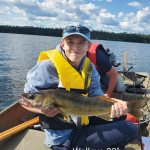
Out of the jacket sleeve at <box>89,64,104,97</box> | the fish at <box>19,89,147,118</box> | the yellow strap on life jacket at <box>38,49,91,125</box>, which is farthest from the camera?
the jacket sleeve at <box>89,64,104,97</box>

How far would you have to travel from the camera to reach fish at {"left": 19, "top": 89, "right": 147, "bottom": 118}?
3394 millimetres

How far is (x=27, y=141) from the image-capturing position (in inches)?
192

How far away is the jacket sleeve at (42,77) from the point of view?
3861 millimetres

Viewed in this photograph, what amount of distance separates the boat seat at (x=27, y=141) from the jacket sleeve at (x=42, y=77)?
110cm

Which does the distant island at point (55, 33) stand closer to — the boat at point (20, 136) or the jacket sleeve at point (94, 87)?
the boat at point (20, 136)

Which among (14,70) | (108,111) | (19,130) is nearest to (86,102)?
(108,111)

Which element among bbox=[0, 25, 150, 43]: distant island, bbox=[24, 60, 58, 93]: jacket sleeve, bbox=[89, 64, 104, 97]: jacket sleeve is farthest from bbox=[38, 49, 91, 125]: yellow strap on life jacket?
bbox=[0, 25, 150, 43]: distant island

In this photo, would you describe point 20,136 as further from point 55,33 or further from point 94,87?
point 55,33

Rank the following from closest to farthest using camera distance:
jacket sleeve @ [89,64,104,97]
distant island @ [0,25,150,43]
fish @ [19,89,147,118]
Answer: fish @ [19,89,147,118] → jacket sleeve @ [89,64,104,97] → distant island @ [0,25,150,43]

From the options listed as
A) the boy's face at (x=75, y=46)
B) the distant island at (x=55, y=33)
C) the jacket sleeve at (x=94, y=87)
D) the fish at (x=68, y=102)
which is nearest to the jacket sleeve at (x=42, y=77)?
the boy's face at (x=75, y=46)

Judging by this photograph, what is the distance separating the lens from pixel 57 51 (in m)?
4.08

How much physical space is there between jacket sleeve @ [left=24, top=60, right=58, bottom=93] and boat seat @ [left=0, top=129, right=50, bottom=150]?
110 cm

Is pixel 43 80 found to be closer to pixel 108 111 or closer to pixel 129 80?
pixel 108 111

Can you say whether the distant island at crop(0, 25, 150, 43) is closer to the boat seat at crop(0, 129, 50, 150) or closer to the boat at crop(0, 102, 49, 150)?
the boat at crop(0, 102, 49, 150)
